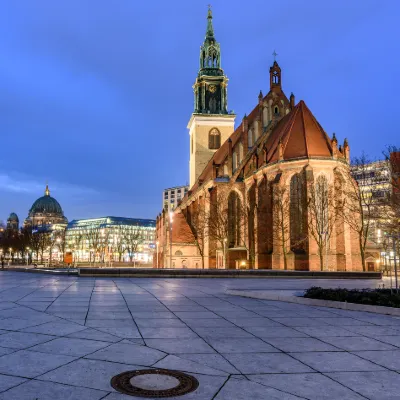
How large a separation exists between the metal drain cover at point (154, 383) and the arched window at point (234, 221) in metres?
48.5

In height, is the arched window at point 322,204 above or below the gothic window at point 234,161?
below

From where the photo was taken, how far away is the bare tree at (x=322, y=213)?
43281mm

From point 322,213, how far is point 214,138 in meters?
33.1

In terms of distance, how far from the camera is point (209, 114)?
71.0 metres

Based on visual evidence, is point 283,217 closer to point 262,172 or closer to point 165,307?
point 262,172

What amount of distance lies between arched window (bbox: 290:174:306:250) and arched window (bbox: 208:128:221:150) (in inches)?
1088

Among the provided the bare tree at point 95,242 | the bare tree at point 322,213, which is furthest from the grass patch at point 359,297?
the bare tree at point 95,242

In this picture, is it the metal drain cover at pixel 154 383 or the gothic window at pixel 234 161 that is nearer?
the metal drain cover at pixel 154 383

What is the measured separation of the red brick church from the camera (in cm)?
4462

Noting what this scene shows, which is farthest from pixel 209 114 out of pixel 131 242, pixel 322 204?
pixel 131 242

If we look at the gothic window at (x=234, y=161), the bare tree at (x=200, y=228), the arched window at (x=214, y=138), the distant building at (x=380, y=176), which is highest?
the arched window at (x=214, y=138)

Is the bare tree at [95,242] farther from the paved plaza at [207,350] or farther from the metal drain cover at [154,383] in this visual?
the metal drain cover at [154,383]

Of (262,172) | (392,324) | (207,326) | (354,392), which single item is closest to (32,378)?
(354,392)

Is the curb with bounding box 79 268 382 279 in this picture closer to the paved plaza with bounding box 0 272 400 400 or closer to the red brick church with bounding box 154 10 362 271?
the red brick church with bounding box 154 10 362 271
